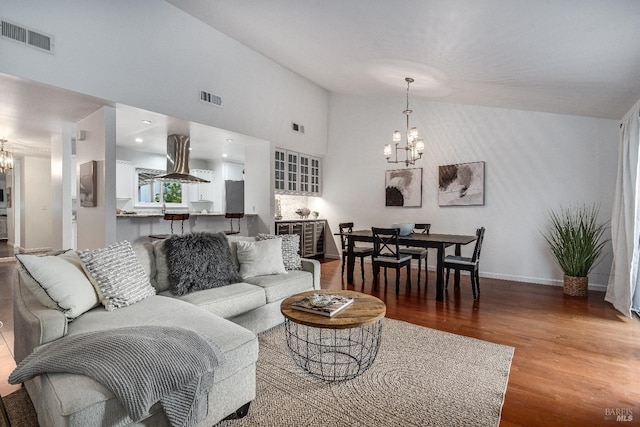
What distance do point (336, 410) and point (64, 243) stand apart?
234 inches

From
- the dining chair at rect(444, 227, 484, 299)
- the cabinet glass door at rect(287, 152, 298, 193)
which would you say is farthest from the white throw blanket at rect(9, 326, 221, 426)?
the cabinet glass door at rect(287, 152, 298, 193)

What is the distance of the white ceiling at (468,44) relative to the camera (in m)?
2.44

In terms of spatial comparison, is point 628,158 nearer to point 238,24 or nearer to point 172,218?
point 238,24

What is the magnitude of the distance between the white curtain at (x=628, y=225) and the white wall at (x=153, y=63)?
16.7 feet

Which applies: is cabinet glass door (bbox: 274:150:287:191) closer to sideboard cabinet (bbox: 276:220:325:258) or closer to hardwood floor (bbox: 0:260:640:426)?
sideboard cabinet (bbox: 276:220:325:258)

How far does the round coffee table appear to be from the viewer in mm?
2055

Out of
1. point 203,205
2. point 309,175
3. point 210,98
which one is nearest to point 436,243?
point 309,175

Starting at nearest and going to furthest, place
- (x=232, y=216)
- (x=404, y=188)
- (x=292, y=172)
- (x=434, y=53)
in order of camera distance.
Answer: (x=434, y=53)
(x=232, y=216)
(x=404, y=188)
(x=292, y=172)

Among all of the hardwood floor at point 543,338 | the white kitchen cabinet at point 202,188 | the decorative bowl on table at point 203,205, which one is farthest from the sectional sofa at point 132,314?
the white kitchen cabinet at point 202,188

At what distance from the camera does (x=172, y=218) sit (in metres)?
4.94

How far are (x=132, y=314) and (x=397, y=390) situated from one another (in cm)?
178

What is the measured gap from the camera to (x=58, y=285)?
2.02 metres

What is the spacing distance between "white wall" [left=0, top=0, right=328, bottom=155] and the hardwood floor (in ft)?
8.86

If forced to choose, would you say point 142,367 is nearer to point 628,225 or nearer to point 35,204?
point 628,225
